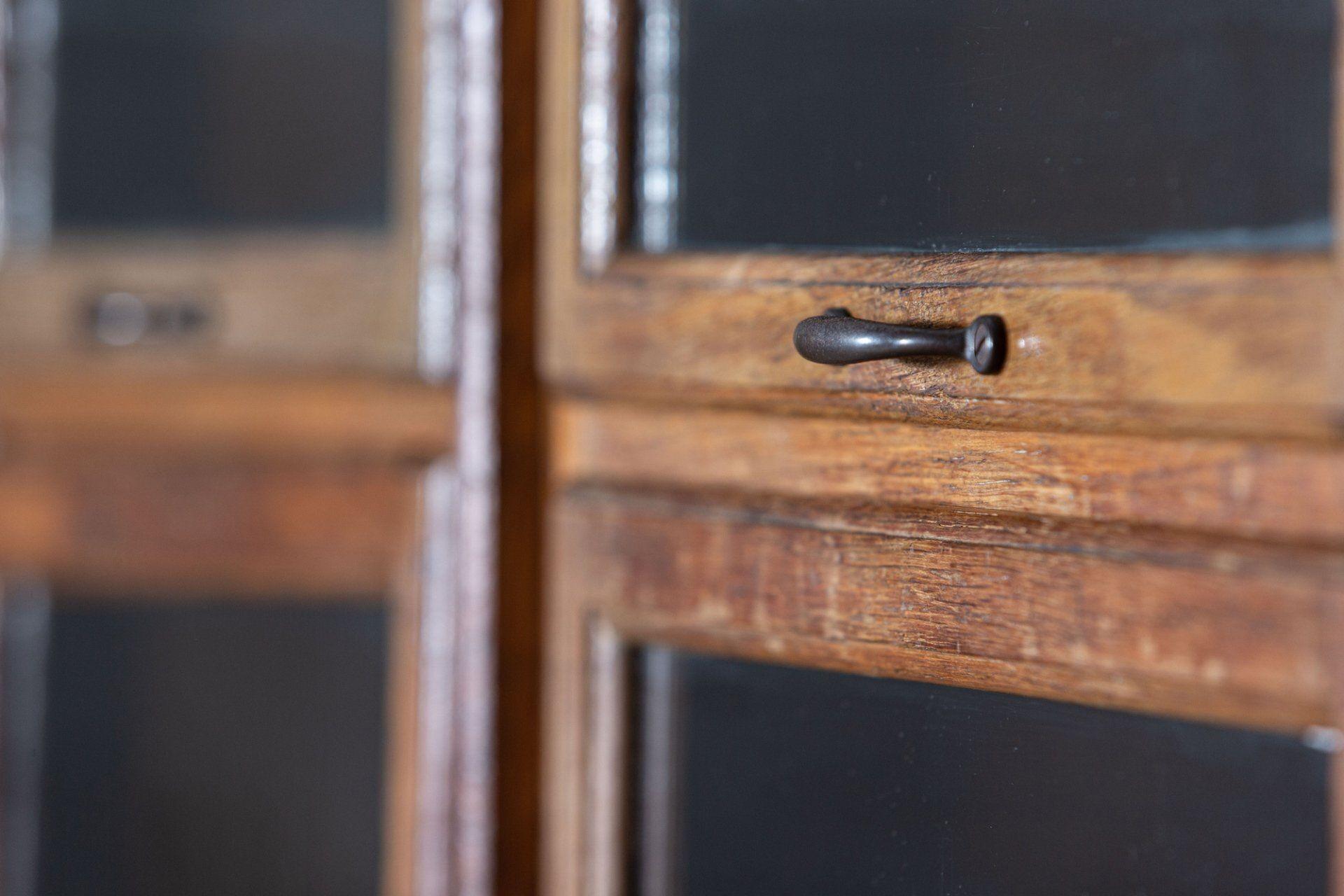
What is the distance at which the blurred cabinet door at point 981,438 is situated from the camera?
1.43ft

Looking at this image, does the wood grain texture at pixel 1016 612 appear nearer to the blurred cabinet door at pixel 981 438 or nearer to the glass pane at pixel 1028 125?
the blurred cabinet door at pixel 981 438

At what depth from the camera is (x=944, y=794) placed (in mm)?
504

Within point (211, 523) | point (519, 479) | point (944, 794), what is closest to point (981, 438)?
point (944, 794)

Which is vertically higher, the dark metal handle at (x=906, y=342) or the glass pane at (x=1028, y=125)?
the glass pane at (x=1028, y=125)

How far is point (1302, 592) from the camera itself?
425mm

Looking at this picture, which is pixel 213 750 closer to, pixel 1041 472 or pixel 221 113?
pixel 221 113

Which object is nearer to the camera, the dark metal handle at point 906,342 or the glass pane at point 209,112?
the dark metal handle at point 906,342

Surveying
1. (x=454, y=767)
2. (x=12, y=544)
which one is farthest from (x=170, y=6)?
(x=454, y=767)

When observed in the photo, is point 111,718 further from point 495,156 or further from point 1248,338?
point 1248,338

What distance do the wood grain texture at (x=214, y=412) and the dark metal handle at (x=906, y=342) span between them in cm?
29

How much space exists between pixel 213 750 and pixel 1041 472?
506mm

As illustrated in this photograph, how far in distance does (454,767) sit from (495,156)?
31 centimetres

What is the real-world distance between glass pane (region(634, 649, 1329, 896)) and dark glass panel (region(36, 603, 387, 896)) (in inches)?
7.6

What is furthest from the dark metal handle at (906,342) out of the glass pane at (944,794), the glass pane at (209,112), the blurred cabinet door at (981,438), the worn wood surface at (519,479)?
the glass pane at (209,112)
